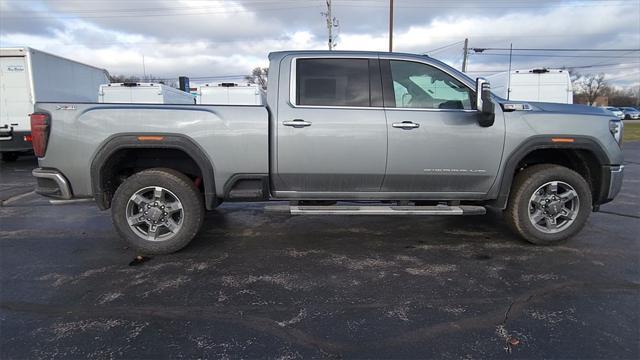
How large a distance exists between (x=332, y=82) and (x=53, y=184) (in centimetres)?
304

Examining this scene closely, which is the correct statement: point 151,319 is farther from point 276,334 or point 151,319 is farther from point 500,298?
point 500,298

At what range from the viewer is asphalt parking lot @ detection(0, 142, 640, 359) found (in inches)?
108

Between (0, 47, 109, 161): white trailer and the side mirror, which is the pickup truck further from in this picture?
(0, 47, 109, 161): white trailer

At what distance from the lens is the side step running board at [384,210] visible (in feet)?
14.3

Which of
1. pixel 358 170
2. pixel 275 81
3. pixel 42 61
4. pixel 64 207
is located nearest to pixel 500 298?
pixel 358 170

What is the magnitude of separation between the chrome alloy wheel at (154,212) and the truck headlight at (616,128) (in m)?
4.70

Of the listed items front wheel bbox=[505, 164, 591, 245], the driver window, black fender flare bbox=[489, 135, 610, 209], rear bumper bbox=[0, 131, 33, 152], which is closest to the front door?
the driver window

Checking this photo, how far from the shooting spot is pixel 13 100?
11555mm

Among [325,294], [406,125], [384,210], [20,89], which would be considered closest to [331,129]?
[406,125]

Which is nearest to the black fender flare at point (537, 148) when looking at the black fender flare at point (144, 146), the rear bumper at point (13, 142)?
the black fender flare at point (144, 146)

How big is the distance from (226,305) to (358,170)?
1.91m

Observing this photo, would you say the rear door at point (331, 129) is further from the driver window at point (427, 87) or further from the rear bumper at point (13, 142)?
the rear bumper at point (13, 142)

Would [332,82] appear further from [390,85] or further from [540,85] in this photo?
[540,85]

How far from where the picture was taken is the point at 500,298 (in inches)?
133
